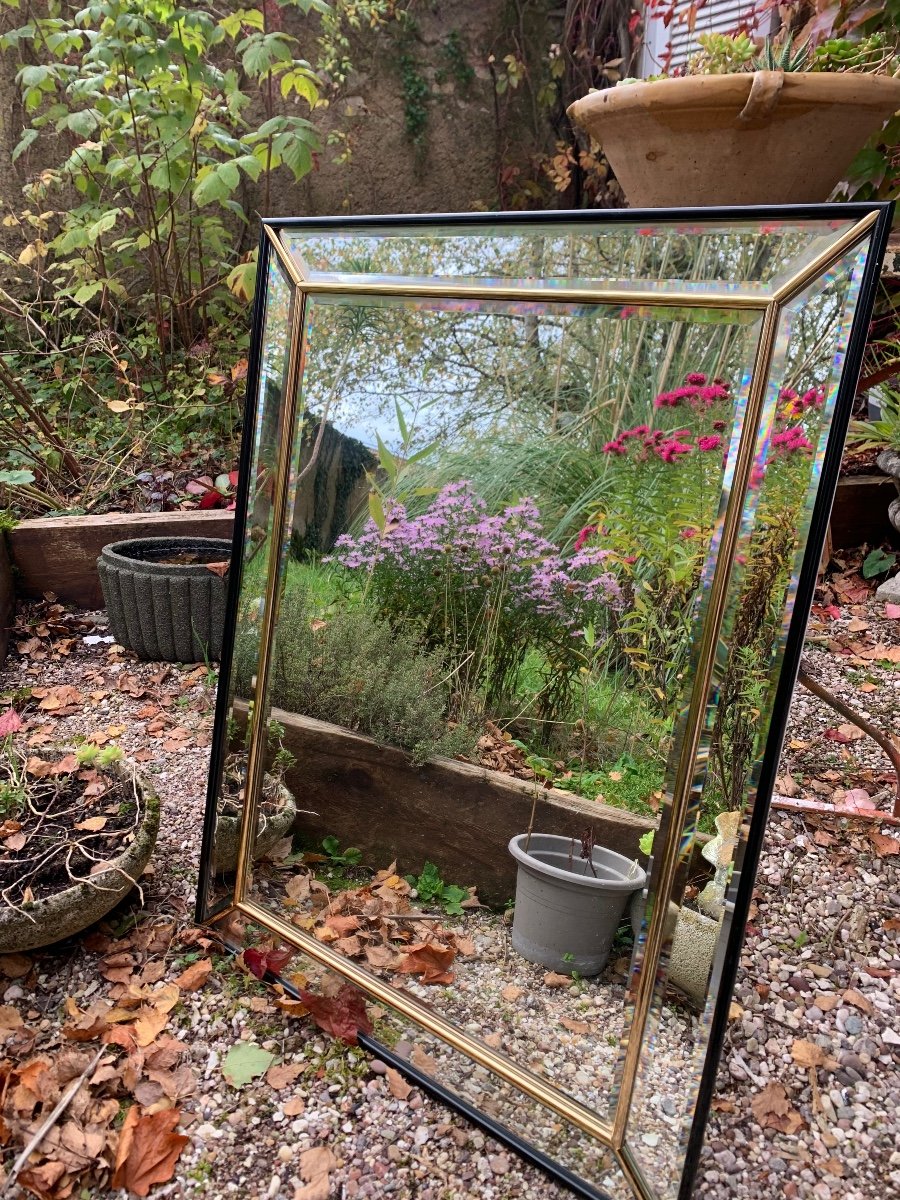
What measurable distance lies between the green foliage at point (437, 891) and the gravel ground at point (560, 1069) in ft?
0.30

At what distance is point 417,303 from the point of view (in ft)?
4.20

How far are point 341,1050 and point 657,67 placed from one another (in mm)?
4344

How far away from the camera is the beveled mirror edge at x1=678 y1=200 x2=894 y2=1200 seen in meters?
0.86

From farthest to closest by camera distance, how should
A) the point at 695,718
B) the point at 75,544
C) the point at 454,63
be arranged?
the point at 454,63, the point at 75,544, the point at 695,718

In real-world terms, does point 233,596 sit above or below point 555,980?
above

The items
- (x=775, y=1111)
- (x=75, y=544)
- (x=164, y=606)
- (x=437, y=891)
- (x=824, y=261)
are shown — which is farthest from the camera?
(x=75, y=544)

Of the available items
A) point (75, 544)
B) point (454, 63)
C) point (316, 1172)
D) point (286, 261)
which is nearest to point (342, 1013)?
point (316, 1172)

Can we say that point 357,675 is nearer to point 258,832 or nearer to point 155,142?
point 258,832

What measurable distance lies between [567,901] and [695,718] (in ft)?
1.26

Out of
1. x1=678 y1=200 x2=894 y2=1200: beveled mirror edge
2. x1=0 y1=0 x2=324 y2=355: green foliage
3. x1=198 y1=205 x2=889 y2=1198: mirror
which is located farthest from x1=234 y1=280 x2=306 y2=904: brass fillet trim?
x1=0 y1=0 x2=324 y2=355: green foliage

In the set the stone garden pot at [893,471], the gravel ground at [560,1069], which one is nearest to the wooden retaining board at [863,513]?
the stone garden pot at [893,471]

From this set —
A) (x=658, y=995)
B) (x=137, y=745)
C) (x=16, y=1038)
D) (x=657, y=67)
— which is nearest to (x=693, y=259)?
(x=658, y=995)

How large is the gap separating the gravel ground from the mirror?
0.20ft

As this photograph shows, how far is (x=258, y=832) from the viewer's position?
1.51 metres
